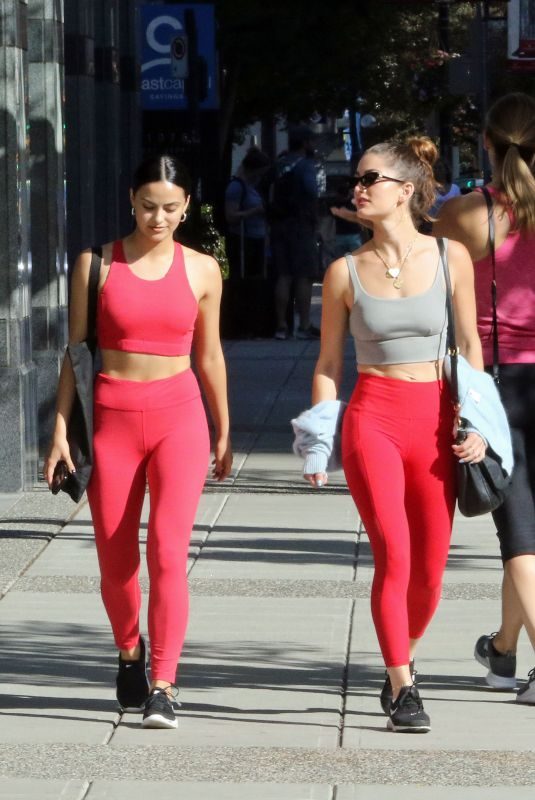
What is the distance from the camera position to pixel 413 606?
5773 millimetres

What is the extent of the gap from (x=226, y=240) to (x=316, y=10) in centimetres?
292

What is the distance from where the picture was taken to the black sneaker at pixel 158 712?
570 cm

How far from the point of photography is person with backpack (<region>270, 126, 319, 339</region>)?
19281mm

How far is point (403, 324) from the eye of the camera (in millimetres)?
5523

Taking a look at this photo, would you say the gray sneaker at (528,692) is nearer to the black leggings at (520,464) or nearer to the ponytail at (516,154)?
the black leggings at (520,464)

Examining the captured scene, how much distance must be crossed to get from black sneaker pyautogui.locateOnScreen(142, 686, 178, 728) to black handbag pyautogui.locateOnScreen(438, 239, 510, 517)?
3.48 feet

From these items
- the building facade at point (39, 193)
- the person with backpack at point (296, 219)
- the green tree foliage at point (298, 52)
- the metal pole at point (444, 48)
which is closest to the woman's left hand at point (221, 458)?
the building facade at point (39, 193)

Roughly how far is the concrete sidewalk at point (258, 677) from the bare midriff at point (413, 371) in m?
1.06

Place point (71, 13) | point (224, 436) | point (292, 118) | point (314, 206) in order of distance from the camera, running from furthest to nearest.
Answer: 1. point (292, 118)
2. point (314, 206)
3. point (71, 13)
4. point (224, 436)

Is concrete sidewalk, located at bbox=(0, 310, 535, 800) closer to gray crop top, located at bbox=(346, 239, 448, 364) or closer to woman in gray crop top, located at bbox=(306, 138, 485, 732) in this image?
woman in gray crop top, located at bbox=(306, 138, 485, 732)

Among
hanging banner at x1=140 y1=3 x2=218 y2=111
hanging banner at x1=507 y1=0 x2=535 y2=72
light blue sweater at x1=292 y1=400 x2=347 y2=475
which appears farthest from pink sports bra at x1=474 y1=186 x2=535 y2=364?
hanging banner at x1=140 y1=3 x2=218 y2=111

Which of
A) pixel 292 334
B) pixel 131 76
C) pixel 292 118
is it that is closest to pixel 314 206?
pixel 292 334

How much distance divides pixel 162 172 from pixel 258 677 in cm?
179

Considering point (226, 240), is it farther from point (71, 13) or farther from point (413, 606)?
point (413, 606)
